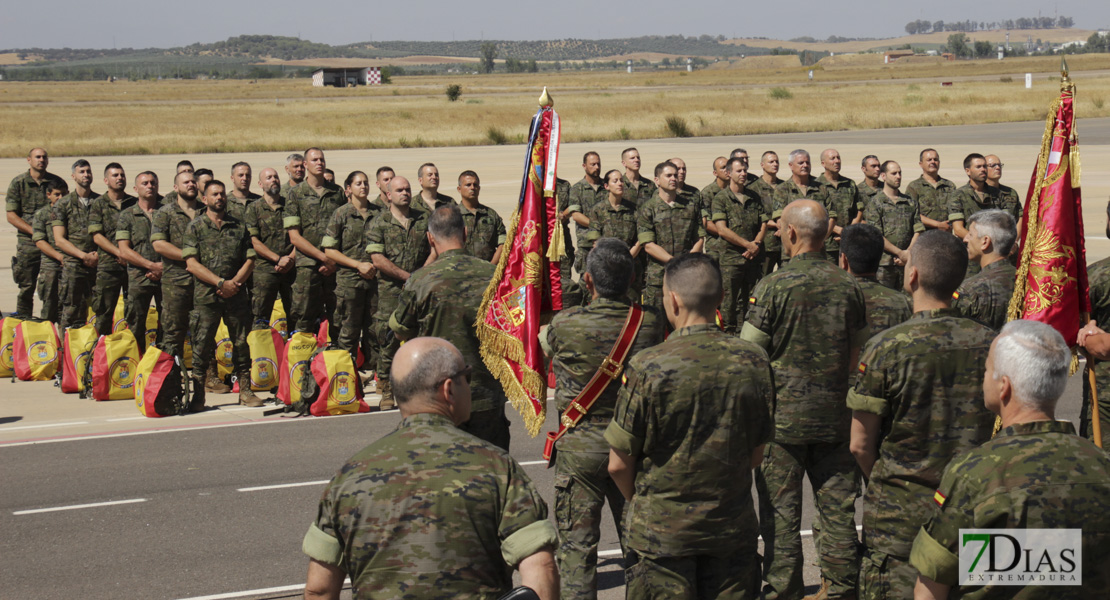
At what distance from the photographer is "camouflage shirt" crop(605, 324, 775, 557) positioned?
447 centimetres

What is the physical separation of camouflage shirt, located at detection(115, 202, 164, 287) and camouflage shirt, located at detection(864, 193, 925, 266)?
806cm

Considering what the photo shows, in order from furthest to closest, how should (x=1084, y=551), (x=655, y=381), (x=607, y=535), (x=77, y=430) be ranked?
(x=77, y=430) < (x=607, y=535) < (x=655, y=381) < (x=1084, y=551)

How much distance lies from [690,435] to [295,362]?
23.5 ft

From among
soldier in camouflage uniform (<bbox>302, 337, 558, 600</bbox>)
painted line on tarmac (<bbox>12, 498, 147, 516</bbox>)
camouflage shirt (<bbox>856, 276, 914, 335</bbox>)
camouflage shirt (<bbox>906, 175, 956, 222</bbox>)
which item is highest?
camouflage shirt (<bbox>906, 175, 956, 222</bbox>)

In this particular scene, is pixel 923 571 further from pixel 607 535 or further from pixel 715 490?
pixel 607 535

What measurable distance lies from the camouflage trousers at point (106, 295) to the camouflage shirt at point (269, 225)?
5.45ft

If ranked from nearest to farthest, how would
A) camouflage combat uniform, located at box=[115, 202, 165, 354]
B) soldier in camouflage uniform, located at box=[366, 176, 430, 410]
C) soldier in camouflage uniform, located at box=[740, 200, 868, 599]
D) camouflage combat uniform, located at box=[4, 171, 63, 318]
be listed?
soldier in camouflage uniform, located at box=[740, 200, 868, 599] < soldier in camouflage uniform, located at box=[366, 176, 430, 410] < camouflage combat uniform, located at box=[115, 202, 165, 354] < camouflage combat uniform, located at box=[4, 171, 63, 318]

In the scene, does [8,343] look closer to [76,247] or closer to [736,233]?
[76,247]

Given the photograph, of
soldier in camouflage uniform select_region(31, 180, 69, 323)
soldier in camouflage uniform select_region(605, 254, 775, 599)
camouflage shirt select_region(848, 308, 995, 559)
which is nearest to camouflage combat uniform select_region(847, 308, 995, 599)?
camouflage shirt select_region(848, 308, 995, 559)

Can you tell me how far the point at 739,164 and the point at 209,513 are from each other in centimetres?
759

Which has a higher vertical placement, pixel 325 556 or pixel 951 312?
pixel 951 312

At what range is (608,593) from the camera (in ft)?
21.0

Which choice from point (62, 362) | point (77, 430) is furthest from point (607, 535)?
point (62, 362)

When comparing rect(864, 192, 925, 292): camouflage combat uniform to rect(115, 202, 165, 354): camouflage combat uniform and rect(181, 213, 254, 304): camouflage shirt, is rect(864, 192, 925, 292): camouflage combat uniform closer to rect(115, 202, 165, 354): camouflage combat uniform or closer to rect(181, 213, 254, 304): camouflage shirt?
rect(181, 213, 254, 304): camouflage shirt
